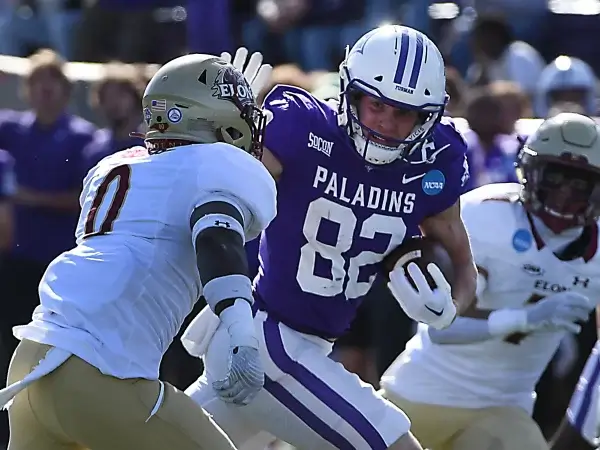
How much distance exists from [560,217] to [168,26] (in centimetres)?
501

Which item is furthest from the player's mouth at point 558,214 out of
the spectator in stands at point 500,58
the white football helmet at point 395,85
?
the spectator in stands at point 500,58

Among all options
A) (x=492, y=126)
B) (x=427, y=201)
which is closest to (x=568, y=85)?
(x=492, y=126)

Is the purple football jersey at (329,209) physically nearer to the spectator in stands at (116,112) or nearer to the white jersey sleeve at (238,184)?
the white jersey sleeve at (238,184)

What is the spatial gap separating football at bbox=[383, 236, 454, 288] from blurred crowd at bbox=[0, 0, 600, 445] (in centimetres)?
Answer: 104

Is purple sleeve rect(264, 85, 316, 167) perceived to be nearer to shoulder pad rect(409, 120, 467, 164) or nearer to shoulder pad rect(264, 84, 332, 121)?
shoulder pad rect(264, 84, 332, 121)

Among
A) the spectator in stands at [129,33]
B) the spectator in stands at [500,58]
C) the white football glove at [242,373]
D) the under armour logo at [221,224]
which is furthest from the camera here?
the spectator in stands at [129,33]

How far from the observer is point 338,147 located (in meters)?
3.96

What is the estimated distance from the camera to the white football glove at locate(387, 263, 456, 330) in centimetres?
385

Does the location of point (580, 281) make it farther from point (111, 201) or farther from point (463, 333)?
point (111, 201)

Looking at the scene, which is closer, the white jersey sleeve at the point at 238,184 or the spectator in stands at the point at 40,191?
the white jersey sleeve at the point at 238,184

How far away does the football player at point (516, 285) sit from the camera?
14.6ft

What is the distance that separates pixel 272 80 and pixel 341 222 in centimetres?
272

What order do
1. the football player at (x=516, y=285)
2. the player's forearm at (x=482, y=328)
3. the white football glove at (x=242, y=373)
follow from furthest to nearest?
1. the football player at (x=516, y=285)
2. the player's forearm at (x=482, y=328)
3. the white football glove at (x=242, y=373)

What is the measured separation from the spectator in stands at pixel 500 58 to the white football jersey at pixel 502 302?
3.41 meters
